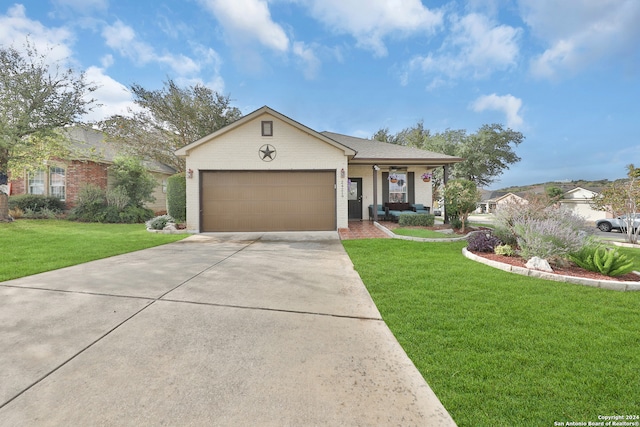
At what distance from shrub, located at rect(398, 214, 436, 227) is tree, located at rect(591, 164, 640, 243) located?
604 cm

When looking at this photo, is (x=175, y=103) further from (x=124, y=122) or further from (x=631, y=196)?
(x=631, y=196)

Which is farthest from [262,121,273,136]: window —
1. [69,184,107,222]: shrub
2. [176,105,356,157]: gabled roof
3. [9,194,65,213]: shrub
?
[9,194,65,213]: shrub

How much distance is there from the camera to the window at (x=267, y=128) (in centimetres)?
1019

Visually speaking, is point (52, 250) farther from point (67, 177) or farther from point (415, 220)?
point (67, 177)

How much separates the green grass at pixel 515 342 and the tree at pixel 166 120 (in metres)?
18.7

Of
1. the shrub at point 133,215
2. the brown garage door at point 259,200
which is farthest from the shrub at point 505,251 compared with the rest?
the shrub at point 133,215

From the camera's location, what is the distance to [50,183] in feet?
50.3

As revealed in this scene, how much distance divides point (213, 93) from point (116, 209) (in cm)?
1048

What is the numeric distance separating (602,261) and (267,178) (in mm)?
9160

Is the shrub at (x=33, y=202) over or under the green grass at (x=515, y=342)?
over

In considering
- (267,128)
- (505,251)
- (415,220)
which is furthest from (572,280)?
(267,128)

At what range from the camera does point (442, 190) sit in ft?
33.7

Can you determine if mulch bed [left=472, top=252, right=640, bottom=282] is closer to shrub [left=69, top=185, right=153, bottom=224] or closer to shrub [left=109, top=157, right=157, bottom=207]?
shrub [left=69, top=185, right=153, bottom=224]

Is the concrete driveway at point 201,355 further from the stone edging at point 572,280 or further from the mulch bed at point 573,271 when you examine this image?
the mulch bed at point 573,271
